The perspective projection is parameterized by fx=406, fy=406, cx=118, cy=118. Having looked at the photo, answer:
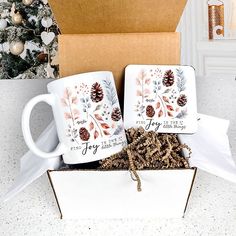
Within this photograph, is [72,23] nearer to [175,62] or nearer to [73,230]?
[175,62]

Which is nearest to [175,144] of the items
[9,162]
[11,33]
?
[9,162]

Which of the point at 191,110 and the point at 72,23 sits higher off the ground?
the point at 72,23

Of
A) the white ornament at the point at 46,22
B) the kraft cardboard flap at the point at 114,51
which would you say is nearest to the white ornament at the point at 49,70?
the white ornament at the point at 46,22

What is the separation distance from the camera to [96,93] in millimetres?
569

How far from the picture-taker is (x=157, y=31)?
0.69 m

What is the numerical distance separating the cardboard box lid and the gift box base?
10.4 inches

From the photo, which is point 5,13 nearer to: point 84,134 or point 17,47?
point 17,47

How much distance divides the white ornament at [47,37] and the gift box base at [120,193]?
3.29 m

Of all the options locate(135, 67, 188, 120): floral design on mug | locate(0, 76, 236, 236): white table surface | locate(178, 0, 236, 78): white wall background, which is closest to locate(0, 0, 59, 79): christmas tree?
locate(178, 0, 236, 78): white wall background

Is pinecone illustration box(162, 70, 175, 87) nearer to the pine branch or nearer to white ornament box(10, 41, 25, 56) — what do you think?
the pine branch

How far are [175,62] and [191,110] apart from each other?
0.09 meters

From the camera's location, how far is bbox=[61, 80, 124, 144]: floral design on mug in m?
0.56

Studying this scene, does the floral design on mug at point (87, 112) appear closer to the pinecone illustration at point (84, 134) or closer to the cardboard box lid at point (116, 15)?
the pinecone illustration at point (84, 134)

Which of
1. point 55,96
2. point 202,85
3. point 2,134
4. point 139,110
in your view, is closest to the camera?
point 55,96
